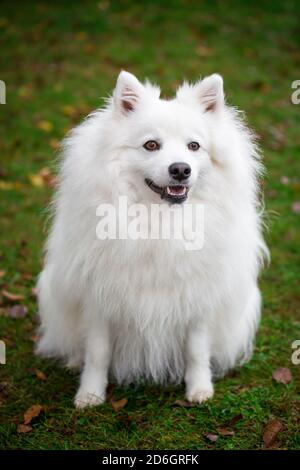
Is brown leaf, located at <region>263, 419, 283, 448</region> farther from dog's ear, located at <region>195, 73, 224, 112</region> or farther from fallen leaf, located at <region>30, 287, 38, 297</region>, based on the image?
fallen leaf, located at <region>30, 287, 38, 297</region>

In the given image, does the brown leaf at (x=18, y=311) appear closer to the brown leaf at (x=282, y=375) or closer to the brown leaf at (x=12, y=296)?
the brown leaf at (x=12, y=296)

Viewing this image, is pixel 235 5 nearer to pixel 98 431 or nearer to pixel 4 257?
pixel 4 257

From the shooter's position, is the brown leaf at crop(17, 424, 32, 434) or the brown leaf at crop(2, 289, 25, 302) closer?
the brown leaf at crop(17, 424, 32, 434)

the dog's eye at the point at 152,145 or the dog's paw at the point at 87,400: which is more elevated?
the dog's eye at the point at 152,145

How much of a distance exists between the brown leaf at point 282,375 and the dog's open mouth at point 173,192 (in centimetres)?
133

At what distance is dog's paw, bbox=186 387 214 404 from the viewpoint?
321 cm

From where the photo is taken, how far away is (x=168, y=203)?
283cm

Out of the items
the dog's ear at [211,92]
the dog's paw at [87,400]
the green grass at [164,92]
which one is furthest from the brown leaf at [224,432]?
the dog's ear at [211,92]

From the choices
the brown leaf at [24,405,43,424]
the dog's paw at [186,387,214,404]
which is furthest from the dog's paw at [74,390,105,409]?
the dog's paw at [186,387,214,404]

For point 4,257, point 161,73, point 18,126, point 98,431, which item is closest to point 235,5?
point 161,73

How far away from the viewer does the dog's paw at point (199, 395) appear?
3.21m

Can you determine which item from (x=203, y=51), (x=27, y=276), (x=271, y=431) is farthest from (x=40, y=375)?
(x=203, y=51)

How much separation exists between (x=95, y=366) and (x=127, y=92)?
148cm

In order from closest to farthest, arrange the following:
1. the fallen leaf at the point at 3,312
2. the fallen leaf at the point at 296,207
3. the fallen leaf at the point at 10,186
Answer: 1. the fallen leaf at the point at 3,312
2. the fallen leaf at the point at 296,207
3. the fallen leaf at the point at 10,186
